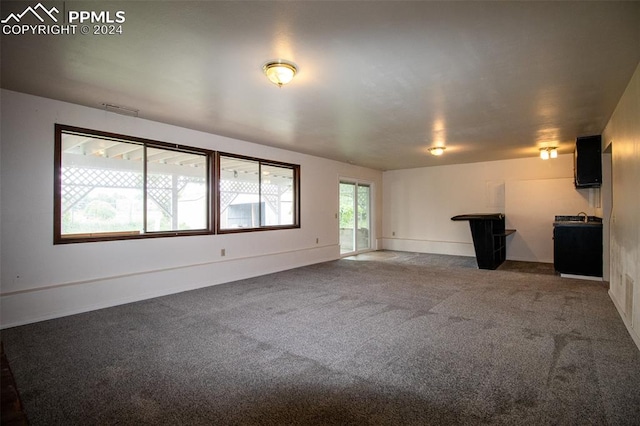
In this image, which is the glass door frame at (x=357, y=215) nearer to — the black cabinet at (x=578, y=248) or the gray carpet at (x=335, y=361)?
the gray carpet at (x=335, y=361)

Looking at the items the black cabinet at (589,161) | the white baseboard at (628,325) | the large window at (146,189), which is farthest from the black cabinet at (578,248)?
the large window at (146,189)

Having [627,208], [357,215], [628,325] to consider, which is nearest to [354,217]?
[357,215]

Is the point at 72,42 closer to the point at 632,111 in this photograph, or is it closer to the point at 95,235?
the point at 95,235

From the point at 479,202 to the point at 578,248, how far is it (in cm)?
290

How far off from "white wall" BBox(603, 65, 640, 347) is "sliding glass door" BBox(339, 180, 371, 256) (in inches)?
209

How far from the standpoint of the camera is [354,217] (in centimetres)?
871

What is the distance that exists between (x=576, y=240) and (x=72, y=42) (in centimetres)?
715

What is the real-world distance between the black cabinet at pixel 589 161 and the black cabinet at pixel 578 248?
73cm

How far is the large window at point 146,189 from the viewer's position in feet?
12.7

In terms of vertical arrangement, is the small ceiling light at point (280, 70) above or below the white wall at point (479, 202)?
above

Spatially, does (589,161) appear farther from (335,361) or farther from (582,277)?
(335,361)

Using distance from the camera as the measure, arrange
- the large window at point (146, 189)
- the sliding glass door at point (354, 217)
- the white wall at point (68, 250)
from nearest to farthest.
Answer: the white wall at point (68, 250) → the large window at point (146, 189) → the sliding glass door at point (354, 217)

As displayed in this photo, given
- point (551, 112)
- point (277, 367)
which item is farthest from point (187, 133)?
point (551, 112)

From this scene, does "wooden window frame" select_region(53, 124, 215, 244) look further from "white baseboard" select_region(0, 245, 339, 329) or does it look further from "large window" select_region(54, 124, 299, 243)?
"white baseboard" select_region(0, 245, 339, 329)
